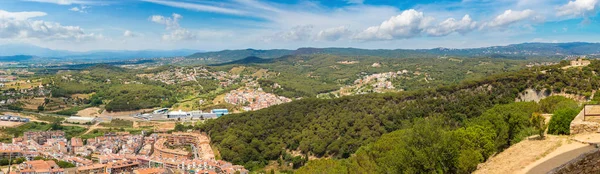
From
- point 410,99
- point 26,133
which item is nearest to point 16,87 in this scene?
point 26,133

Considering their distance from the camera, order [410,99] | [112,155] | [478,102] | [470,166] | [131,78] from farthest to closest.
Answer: [131,78] < [410,99] < [112,155] < [478,102] < [470,166]

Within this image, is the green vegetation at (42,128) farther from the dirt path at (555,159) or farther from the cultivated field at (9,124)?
the dirt path at (555,159)

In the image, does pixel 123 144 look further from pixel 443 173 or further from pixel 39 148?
pixel 443 173

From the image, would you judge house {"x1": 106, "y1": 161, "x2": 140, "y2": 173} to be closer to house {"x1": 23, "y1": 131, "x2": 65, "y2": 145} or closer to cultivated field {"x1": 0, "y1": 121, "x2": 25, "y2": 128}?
house {"x1": 23, "y1": 131, "x2": 65, "y2": 145}

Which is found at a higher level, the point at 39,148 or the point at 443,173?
the point at 443,173

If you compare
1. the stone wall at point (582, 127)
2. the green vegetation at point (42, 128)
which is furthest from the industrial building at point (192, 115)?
the stone wall at point (582, 127)

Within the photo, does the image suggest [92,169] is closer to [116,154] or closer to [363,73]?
[116,154]

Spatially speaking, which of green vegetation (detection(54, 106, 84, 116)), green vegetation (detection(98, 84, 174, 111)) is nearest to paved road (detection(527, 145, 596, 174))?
green vegetation (detection(98, 84, 174, 111))
